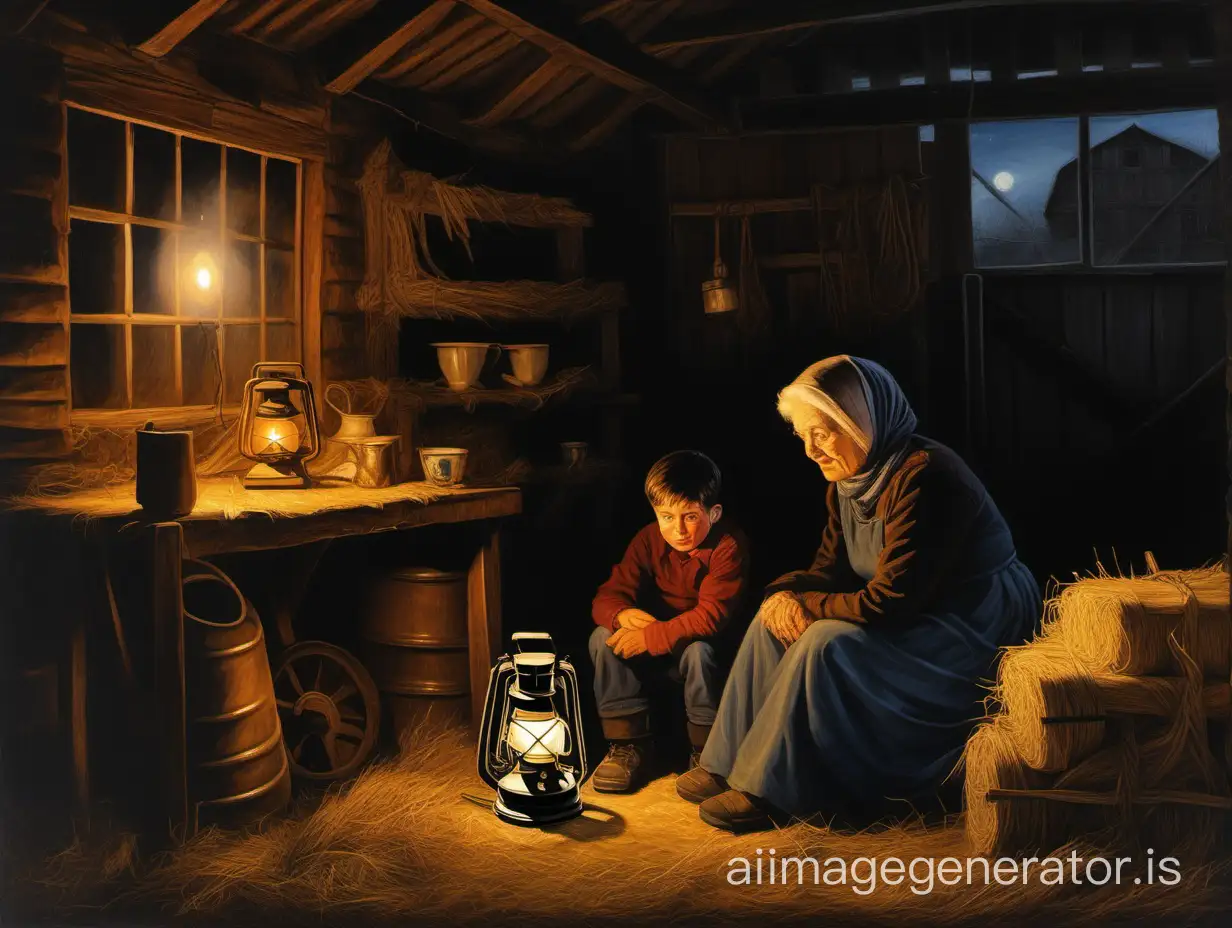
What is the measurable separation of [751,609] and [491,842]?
1.21 m

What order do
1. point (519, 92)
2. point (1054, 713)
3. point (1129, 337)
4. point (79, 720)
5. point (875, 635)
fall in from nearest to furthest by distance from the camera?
point (1054, 713), point (79, 720), point (875, 635), point (1129, 337), point (519, 92)

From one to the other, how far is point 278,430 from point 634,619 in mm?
1360

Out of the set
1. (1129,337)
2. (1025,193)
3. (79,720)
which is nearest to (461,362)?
(79,720)

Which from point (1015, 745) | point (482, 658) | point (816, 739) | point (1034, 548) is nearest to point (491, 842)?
point (482, 658)

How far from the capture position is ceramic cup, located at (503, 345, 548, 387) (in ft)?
15.7

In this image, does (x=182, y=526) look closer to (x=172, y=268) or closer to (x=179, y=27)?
(x=172, y=268)

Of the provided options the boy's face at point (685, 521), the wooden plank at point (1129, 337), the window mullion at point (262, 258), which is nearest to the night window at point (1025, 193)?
the wooden plank at point (1129, 337)

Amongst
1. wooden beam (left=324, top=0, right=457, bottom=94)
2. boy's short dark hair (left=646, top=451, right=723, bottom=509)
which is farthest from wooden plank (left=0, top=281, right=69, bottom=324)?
boy's short dark hair (left=646, top=451, right=723, bottom=509)

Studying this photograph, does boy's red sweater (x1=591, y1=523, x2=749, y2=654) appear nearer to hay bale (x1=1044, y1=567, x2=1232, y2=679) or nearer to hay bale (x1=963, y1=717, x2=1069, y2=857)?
hay bale (x1=963, y1=717, x2=1069, y2=857)

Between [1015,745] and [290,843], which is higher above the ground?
[1015,745]

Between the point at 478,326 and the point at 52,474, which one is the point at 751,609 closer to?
the point at 478,326

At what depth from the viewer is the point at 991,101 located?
166 inches

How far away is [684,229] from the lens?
4695mm

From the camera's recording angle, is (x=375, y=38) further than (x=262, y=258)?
No
